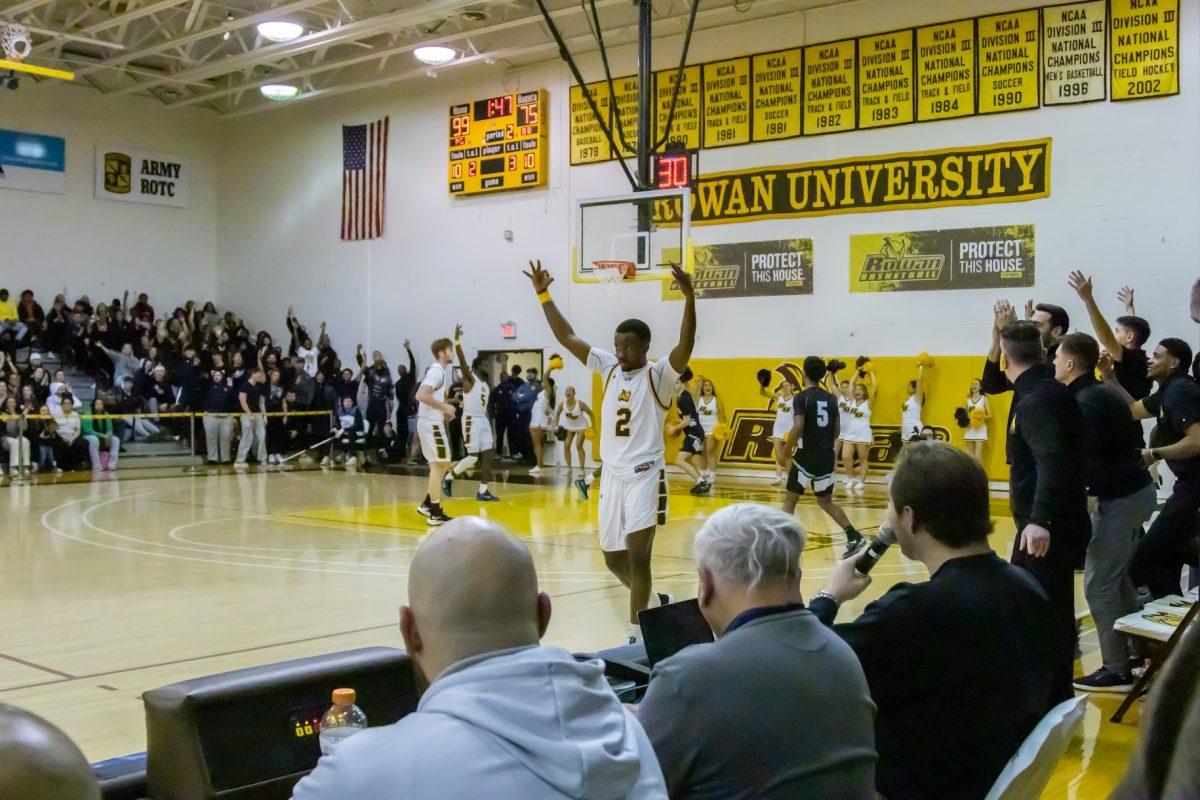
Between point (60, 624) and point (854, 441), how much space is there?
43.1 ft

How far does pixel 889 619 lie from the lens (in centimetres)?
318

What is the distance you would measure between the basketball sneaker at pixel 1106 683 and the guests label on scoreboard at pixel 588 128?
16.8m

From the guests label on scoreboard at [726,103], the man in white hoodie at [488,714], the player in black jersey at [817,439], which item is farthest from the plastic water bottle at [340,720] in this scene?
the guests label on scoreboard at [726,103]

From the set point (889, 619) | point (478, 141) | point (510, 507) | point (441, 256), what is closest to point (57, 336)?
point (441, 256)

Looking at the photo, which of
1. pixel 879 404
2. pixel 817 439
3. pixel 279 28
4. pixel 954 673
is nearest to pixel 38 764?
pixel 954 673

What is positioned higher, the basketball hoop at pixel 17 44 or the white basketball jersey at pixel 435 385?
the basketball hoop at pixel 17 44

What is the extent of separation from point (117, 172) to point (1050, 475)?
2718 cm

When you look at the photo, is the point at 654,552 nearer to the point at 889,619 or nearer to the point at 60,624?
the point at 60,624

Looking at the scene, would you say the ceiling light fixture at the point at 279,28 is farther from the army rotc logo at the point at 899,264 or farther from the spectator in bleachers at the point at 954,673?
the spectator in bleachers at the point at 954,673

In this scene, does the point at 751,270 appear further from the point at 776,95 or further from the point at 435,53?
the point at 435,53

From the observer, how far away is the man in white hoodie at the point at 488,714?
1.78 m

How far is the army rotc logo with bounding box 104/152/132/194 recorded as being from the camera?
28109mm

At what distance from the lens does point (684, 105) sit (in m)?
21.4

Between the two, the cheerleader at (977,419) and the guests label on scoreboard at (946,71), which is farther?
the guests label on scoreboard at (946,71)
